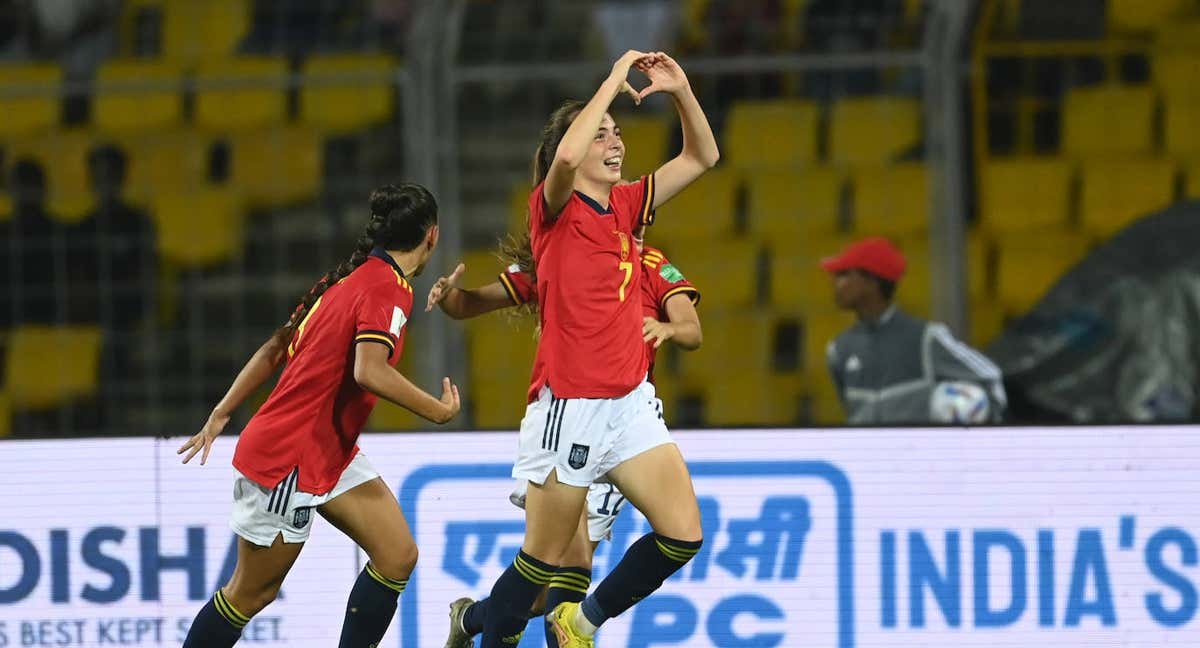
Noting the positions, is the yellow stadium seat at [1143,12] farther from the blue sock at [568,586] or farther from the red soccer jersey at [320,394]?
the red soccer jersey at [320,394]

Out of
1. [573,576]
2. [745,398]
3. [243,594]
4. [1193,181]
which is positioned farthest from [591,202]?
[1193,181]

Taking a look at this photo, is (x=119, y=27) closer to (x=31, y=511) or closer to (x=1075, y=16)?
(x=31, y=511)

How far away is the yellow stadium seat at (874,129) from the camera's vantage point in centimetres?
798

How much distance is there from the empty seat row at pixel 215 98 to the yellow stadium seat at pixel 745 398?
2063 millimetres

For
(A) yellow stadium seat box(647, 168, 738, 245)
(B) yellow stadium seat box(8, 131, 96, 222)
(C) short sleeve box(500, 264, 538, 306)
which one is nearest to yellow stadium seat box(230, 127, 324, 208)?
(B) yellow stadium seat box(8, 131, 96, 222)

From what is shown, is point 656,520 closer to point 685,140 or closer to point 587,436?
point 587,436

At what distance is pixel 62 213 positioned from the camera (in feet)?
25.8

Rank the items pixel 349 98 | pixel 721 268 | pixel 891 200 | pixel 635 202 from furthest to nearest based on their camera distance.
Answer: pixel 349 98, pixel 721 268, pixel 891 200, pixel 635 202

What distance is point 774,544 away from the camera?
550 centimetres

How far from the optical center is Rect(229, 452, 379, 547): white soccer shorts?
4531 millimetres

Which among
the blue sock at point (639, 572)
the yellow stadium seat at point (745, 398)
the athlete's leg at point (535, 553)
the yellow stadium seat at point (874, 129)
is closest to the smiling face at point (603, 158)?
the athlete's leg at point (535, 553)

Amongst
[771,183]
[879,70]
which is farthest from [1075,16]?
[771,183]

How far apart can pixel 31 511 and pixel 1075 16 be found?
5300 millimetres

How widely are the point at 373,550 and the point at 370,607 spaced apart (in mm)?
156
